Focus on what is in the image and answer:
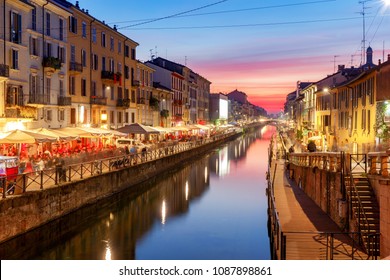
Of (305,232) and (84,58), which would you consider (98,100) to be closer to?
(84,58)

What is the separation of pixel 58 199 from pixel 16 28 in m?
13.4

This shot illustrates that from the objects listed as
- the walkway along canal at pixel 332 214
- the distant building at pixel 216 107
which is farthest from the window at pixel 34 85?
the distant building at pixel 216 107

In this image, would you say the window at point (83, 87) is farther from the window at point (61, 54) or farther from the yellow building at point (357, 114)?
the yellow building at point (357, 114)

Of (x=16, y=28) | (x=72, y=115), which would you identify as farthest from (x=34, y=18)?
(x=72, y=115)

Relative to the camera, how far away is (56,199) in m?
22.8

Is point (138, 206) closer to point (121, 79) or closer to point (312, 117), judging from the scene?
point (121, 79)

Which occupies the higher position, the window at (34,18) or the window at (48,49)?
the window at (34,18)

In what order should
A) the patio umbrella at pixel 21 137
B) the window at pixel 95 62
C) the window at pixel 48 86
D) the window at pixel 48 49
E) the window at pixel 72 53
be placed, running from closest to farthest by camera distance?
the patio umbrella at pixel 21 137 → the window at pixel 48 86 → the window at pixel 48 49 → the window at pixel 72 53 → the window at pixel 95 62

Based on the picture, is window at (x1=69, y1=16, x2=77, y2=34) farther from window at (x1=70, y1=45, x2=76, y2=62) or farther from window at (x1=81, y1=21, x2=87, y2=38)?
window at (x1=81, y1=21, x2=87, y2=38)

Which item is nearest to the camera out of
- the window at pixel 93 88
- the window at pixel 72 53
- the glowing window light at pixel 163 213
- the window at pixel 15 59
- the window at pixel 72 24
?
the glowing window light at pixel 163 213

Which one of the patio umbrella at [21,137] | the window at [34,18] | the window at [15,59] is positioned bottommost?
the patio umbrella at [21,137]

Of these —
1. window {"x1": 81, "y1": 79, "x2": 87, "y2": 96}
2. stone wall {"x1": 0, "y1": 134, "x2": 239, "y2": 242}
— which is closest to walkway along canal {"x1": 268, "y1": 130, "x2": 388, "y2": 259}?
stone wall {"x1": 0, "y1": 134, "x2": 239, "y2": 242}

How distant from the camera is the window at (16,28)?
99.4ft

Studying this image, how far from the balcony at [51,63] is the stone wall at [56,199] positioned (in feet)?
29.9
